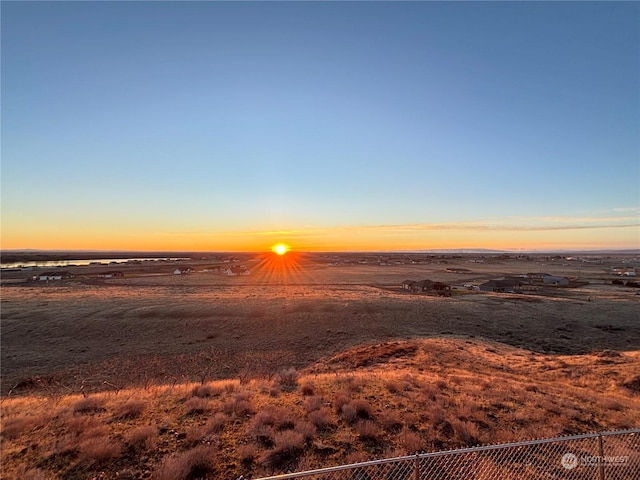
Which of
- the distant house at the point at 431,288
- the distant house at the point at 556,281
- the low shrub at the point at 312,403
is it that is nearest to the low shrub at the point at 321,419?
the low shrub at the point at 312,403

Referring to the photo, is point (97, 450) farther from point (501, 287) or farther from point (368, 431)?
point (501, 287)

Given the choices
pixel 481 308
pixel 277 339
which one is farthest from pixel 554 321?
pixel 277 339

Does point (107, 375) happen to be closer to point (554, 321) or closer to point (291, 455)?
point (291, 455)

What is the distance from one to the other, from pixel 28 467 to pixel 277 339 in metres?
21.9

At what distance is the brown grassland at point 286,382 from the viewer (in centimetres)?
816

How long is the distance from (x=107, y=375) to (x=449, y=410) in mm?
19966

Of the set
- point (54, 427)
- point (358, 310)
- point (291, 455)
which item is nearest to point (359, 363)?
point (291, 455)

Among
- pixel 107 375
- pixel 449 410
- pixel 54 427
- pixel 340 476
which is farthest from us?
pixel 107 375

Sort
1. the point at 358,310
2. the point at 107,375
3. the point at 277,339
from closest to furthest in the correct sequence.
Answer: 1. the point at 107,375
2. the point at 277,339
3. the point at 358,310

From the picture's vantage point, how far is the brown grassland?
816 centimetres

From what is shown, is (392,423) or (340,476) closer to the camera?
(340,476)

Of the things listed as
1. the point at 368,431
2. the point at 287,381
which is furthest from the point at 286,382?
the point at 368,431

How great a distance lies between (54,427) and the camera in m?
9.22

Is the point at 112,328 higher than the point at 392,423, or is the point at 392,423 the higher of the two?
the point at 392,423
